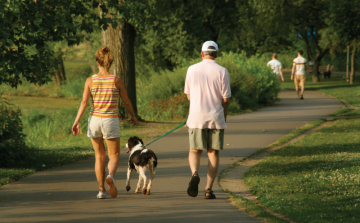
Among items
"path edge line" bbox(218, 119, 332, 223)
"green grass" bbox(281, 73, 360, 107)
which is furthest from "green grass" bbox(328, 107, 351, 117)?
"path edge line" bbox(218, 119, 332, 223)

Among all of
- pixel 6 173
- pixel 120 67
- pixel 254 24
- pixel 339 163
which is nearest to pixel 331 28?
pixel 254 24

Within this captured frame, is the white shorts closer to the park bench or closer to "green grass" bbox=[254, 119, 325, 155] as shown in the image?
"green grass" bbox=[254, 119, 325, 155]

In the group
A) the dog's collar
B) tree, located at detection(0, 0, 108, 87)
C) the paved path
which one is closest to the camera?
the paved path

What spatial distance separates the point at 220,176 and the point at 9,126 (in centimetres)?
384

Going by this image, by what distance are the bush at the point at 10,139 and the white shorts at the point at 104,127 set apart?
2722mm

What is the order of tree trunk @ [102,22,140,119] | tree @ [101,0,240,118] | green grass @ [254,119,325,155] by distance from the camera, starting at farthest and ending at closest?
1. tree @ [101,0,240,118]
2. tree trunk @ [102,22,140,119]
3. green grass @ [254,119,325,155]

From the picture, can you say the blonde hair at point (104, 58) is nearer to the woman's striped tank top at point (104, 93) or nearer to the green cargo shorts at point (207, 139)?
the woman's striped tank top at point (104, 93)

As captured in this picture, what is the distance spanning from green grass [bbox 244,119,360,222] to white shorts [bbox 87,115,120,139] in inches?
82.1

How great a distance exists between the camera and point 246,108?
18344 mm

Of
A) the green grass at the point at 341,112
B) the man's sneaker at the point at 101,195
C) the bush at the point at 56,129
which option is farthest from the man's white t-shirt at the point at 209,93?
the green grass at the point at 341,112

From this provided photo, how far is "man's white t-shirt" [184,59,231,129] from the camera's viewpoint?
5.78 m

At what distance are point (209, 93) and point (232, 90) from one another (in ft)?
42.9

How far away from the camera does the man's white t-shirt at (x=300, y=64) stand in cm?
2019

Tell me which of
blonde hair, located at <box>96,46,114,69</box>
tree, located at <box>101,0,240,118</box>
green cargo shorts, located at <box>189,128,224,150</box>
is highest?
tree, located at <box>101,0,240,118</box>
